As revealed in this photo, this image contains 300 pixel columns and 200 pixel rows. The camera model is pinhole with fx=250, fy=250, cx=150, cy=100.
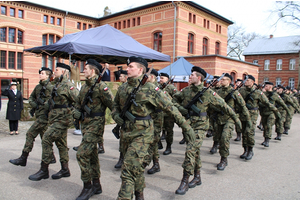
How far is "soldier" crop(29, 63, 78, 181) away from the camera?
454 centimetres

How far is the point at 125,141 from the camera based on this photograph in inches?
137

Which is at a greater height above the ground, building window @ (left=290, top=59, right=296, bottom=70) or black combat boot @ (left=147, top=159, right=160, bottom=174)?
building window @ (left=290, top=59, right=296, bottom=70)

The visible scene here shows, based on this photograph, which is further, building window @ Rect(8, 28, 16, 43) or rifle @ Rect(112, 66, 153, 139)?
building window @ Rect(8, 28, 16, 43)

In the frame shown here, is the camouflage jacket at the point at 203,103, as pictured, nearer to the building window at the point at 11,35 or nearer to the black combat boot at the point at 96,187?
the black combat boot at the point at 96,187

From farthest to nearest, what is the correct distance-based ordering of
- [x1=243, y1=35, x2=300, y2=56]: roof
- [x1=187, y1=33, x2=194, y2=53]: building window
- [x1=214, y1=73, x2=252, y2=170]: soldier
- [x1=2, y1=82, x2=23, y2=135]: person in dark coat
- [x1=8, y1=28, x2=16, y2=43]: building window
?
[x1=243, y1=35, x2=300, y2=56]: roof → [x1=187, y1=33, x2=194, y2=53]: building window → [x1=8, y1=28, x2=16, y2=43]: building window → [x1=2, y1=82, x2=23, y2=135]: person in dark coat → [x1=214, y1=73, x2=252, y2=170]: soldier

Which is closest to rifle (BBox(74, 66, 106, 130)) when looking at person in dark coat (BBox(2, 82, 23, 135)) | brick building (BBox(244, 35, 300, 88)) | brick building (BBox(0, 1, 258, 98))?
person in dark coat (BBox(2, 82, 23, 135))

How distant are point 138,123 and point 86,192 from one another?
143 centimetres

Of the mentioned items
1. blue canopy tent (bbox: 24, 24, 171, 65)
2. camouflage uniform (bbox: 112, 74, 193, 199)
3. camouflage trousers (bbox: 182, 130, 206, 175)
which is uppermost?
blue canopy tent (bbox: 24, 24, 171, 65)

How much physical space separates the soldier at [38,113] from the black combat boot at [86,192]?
2.05 metres

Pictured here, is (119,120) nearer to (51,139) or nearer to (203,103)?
(51,139)

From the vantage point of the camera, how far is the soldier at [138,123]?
320cm

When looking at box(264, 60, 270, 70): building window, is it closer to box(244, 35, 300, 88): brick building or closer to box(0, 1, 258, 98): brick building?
box(244, 35, 300, 88): brick building

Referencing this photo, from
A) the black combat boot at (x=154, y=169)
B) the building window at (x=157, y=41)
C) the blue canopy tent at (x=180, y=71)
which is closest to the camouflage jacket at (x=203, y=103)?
the black combat boot at (x=154, y=169)

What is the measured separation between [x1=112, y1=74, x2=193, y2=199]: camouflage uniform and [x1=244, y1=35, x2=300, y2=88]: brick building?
133ft
